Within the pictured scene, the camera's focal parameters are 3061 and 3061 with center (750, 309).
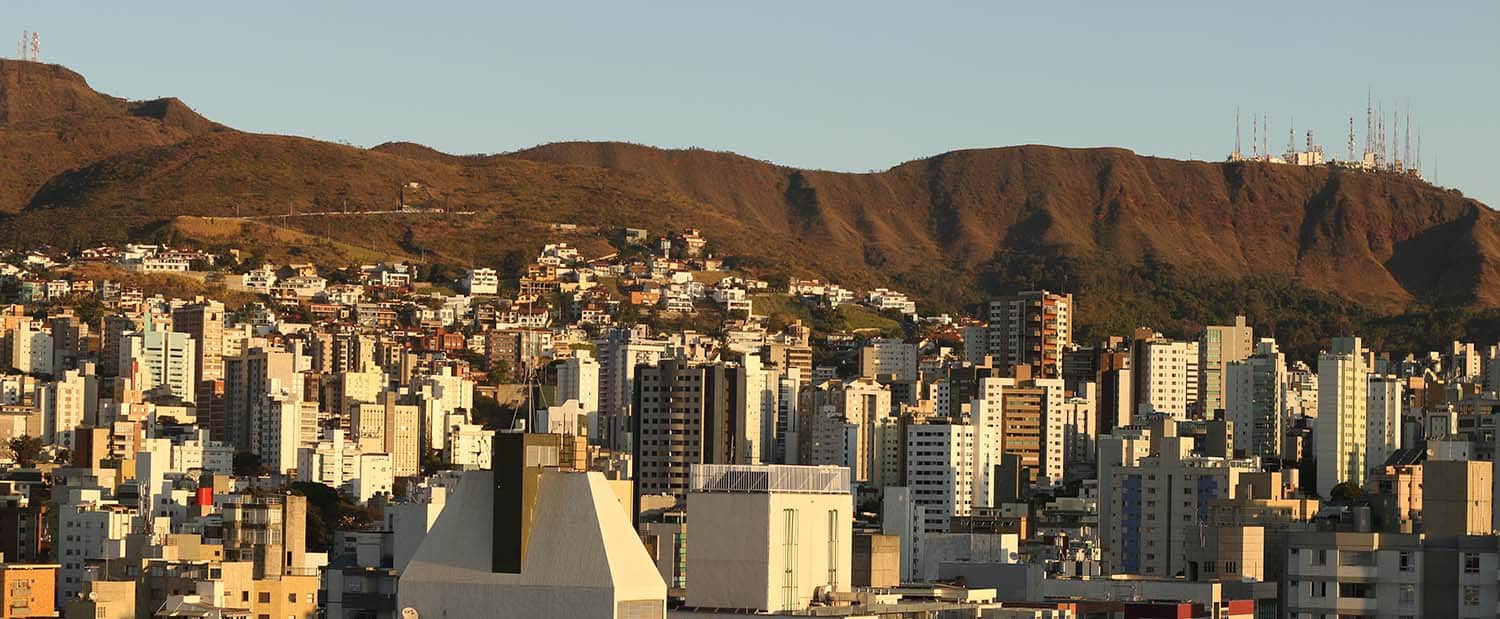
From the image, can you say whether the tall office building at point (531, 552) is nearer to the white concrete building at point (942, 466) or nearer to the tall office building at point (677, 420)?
the tall office building at point (677, 420)

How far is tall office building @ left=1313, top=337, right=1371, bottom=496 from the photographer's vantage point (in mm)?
94688

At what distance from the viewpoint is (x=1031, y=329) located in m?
141

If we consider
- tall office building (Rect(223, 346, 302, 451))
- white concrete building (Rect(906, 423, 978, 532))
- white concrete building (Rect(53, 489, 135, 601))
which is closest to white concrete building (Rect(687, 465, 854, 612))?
white concrete building (Rect(53, 489, 135, 601))

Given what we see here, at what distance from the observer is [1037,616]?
32906mm

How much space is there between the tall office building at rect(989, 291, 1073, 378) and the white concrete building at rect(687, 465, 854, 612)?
370 feet

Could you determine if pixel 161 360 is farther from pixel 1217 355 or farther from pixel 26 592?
pixel 26 592

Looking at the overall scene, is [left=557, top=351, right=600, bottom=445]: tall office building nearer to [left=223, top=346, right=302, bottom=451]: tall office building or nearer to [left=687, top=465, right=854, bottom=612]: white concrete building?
[left=223, top=346, right=302, bottom=451]: tall office building

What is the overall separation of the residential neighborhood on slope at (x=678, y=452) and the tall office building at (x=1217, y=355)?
0.31 m

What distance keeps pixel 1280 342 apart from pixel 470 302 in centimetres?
4464

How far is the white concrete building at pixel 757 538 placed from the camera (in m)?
25.2

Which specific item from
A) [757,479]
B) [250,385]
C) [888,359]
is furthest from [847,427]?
[757,479]

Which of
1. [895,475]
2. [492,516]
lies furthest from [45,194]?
[492,516]

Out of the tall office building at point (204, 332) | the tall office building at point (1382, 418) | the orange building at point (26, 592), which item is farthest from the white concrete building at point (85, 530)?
the tall office building at point (204, 332)

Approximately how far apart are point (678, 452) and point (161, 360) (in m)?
38.2
